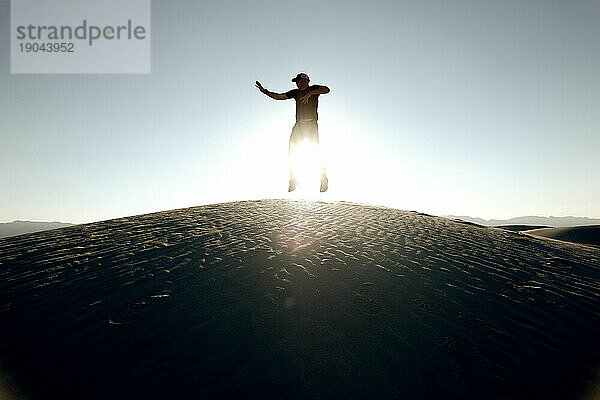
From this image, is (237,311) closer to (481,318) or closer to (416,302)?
(416,302)

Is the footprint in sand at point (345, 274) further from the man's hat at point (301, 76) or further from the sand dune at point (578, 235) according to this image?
the sand dune at point (578, 235)

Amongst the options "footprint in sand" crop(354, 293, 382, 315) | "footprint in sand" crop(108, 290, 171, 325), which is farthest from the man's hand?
"footprint in sand" crop(354, 293, 382, 315)

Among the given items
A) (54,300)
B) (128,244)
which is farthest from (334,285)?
(128,244)

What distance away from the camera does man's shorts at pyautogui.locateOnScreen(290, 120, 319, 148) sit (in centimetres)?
808

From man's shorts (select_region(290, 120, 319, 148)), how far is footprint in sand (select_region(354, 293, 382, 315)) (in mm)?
→ 4561

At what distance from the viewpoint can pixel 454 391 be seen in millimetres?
3195

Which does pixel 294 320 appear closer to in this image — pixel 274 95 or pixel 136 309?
pixel 136 309

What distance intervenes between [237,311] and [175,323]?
34.4 inches

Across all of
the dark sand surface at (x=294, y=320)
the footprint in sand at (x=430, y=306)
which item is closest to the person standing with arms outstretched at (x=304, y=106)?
the dark sand surface at (x=294, y=320)

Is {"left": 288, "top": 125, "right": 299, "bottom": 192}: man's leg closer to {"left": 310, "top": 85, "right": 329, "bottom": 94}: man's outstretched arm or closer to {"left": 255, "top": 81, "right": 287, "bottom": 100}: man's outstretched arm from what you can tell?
{"left": 255, "top": 81, "right": 287, "bottom": 100}: man's outstretched arm

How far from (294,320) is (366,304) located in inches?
50.8

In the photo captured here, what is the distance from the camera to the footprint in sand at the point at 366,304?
4.69 meters

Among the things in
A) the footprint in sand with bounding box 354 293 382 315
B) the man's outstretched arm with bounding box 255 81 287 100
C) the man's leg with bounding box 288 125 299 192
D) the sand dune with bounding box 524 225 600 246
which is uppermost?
the man's outstretched arm with bounding box 255 81 287 100

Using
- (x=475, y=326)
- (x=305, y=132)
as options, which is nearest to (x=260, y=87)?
(x=305, y=132)
